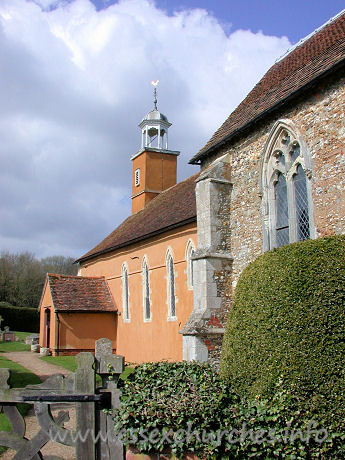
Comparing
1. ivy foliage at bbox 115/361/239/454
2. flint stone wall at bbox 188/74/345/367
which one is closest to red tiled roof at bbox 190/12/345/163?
flint stone wall at bbox 188/74/345/367

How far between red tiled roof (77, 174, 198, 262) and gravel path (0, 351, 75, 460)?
20.9 feet

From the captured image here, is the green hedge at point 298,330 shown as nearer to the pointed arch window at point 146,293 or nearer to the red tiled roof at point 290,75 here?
the red tiled roof at point 290,75

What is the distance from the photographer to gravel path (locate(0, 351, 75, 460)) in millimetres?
7914

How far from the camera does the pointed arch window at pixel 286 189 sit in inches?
381

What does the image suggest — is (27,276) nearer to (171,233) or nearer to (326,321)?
(171,233)

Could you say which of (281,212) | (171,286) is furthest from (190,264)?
(281,212)

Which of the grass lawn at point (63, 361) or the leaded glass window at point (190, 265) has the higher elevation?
the leaded glass window at point (190, 265)

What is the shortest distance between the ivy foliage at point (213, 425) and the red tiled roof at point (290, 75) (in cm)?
633

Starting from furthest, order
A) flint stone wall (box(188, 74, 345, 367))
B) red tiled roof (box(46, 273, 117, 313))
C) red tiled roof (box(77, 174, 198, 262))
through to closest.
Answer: red tiled roof (box(46, 273, 117, 313))
red tiled roof (box(77, 174, 198, 262))
flint stone wall (box(188, 74, 345, 367))

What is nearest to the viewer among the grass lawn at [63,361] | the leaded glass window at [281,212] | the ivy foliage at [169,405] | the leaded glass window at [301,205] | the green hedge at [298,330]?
the ivy foliage at [169,405]

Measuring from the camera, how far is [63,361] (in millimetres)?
19672

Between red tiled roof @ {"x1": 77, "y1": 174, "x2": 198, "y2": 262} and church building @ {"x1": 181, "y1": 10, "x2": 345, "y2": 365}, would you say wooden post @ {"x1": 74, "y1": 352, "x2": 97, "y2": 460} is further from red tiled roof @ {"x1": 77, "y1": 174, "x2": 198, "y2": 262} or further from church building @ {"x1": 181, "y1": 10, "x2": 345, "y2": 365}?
red tiled roof @ {"x1": 77, "y1": 174, "x2": 198, "y2": 262}

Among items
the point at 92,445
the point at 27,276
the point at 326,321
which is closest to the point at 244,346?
the point at 326,321

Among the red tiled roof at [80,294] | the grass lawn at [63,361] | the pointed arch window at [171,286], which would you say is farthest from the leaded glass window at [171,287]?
the red tiled roof at [80,294]
